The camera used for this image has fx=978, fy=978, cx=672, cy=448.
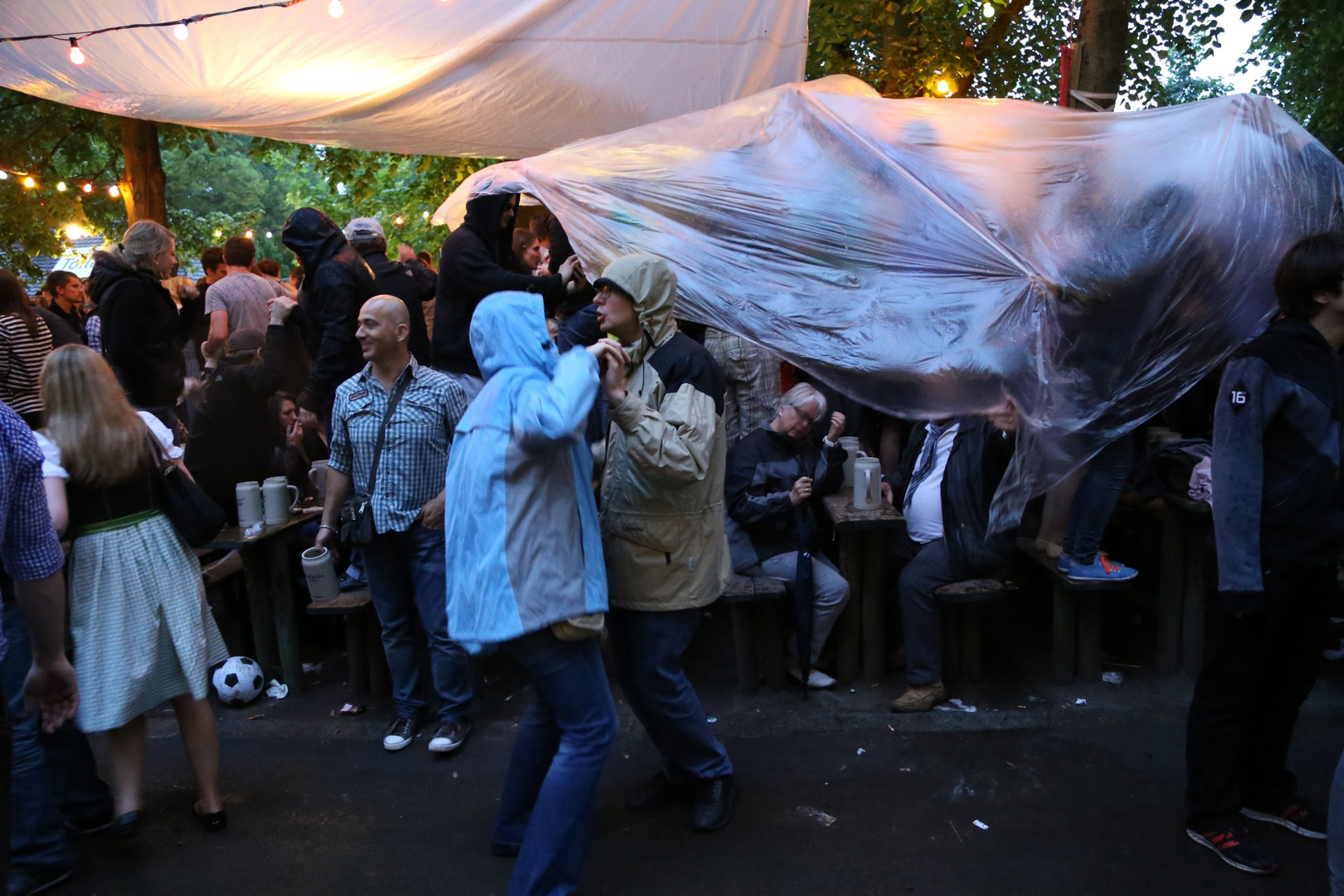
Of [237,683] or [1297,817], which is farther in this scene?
[237,683]

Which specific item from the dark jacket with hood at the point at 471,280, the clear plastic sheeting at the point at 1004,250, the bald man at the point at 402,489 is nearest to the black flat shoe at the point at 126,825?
the bald man at the point at 402,489

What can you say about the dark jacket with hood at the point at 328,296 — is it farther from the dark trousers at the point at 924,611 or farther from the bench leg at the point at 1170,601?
the bench leg at the point at 1170,601

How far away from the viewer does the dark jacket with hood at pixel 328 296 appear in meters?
4.39

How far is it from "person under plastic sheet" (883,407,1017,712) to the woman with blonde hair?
8.51 feet

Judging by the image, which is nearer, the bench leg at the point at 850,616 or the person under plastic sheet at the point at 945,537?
the person under plastic sheet at the point at 945,537

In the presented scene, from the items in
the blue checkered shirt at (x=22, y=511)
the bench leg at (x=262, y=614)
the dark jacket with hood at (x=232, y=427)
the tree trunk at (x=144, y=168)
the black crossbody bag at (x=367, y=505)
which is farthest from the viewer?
the tree trunk at (x=144, y=168)

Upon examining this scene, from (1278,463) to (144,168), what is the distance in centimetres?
1046

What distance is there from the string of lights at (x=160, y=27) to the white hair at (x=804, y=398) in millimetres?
2861

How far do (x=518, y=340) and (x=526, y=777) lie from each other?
Answer: 1322 millimetres

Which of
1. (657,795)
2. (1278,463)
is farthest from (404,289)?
(1278,463)

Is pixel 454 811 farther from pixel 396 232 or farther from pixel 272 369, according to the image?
pixel 396 232

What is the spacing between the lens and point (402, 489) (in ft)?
12.1

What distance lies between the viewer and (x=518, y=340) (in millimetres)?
2477

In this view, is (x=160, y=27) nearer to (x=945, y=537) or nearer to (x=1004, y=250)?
(x=1004, y=250)
